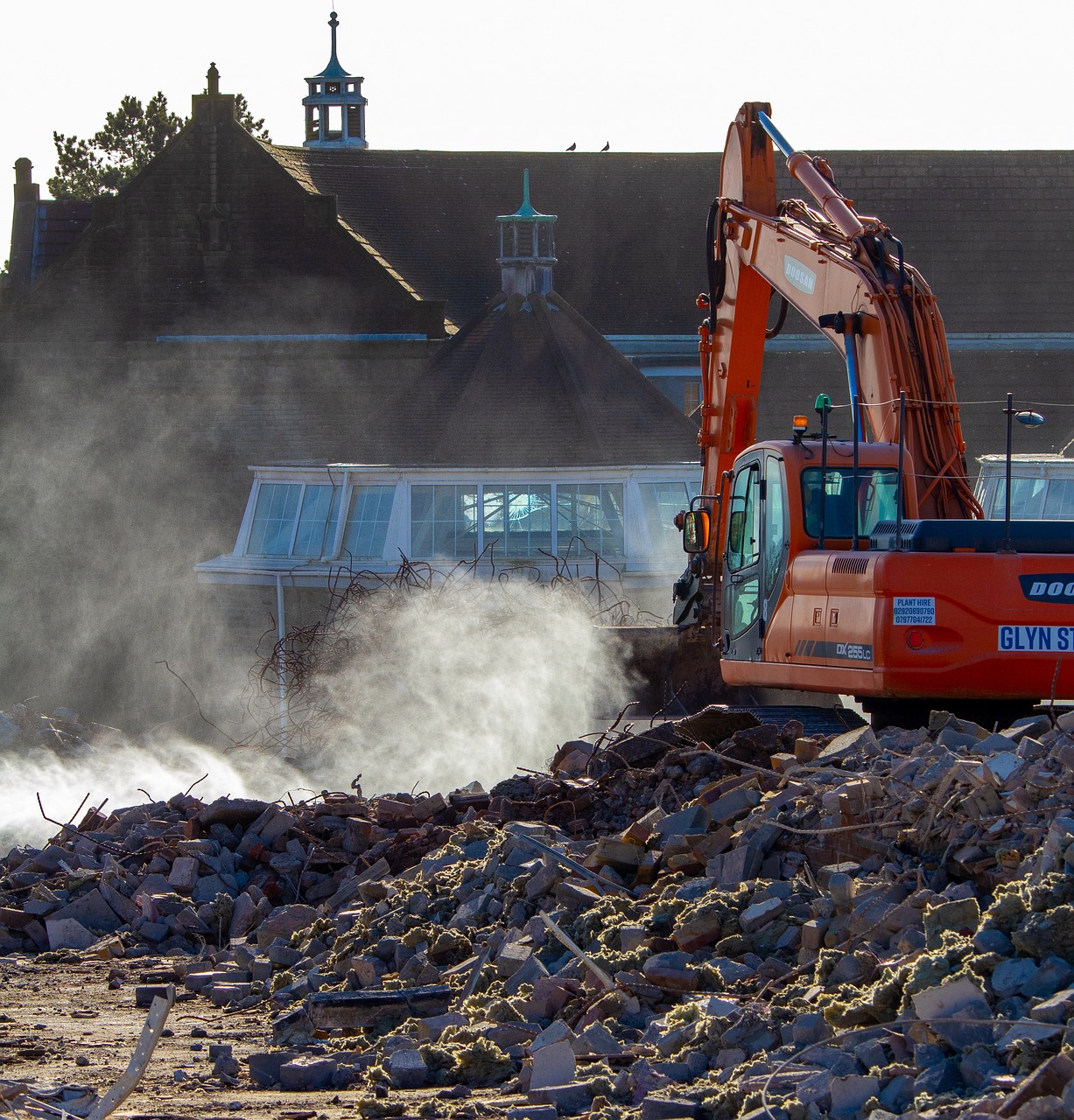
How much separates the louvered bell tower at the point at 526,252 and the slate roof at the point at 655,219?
506 cm

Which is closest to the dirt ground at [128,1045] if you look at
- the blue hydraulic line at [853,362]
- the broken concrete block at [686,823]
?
the broken concrete block at [686,823]

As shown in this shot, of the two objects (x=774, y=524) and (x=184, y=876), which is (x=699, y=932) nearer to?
(x=774, y=524)

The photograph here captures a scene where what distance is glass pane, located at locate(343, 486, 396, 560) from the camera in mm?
22125

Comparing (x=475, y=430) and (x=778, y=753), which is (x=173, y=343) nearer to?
(x=475, y=430)

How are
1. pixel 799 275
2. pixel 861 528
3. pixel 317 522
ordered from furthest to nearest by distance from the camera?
pixel 317 522 < pixel 799 275 < pixel 861 528

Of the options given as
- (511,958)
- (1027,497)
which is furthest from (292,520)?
(511,958)

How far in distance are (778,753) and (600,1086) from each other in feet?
14.8

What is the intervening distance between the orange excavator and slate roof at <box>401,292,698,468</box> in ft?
28.2

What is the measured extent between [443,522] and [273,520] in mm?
2762

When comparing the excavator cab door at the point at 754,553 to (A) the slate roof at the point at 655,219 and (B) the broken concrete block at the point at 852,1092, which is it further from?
(A) the slate roof at the point at 655,219

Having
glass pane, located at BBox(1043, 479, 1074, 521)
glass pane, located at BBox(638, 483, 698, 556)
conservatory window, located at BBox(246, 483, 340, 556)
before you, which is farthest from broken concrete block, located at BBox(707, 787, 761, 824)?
conservatory window, located at BBox(246, 483, 340, 556)

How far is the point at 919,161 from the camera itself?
35938 mm

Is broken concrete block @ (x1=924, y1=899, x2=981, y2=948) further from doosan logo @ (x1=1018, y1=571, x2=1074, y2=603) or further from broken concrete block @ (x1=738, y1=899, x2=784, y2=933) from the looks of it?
doosan logo @ (x1=1018, y1=571, x2=1074, y2=603)

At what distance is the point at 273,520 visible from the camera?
Answer: 76.8ft
